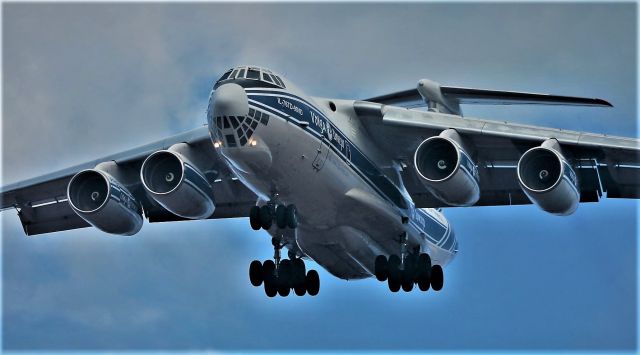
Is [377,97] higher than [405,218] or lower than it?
higher

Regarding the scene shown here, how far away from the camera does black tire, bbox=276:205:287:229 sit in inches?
738

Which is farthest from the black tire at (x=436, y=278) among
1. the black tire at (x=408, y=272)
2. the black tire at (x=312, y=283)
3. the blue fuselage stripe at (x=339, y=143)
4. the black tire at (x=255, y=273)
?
the black tire at (x=255, y=273)

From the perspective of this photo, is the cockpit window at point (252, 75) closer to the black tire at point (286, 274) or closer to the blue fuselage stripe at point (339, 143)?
the blue fuselage stripe at point (339, 143)

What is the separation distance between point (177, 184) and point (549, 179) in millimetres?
5322

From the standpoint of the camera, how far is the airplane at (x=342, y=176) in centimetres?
1845

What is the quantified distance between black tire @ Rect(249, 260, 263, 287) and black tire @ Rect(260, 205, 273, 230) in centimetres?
224

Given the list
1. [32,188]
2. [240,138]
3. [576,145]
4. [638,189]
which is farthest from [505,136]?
[32,188]

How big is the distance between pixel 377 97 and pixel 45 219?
19.3 feet

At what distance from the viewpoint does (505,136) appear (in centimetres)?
1934

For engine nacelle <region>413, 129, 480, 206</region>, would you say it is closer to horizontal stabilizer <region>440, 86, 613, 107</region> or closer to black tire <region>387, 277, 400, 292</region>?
horizontal stabilizer <region>440, 86, 613, 107</region>

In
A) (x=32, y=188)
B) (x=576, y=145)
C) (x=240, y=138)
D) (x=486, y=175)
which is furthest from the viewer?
(x=32, y=188)

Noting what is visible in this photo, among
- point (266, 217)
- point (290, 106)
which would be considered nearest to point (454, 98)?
point (290, 106)

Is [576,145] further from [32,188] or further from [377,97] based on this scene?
[32,188]

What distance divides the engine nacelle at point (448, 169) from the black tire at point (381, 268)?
217 cm
